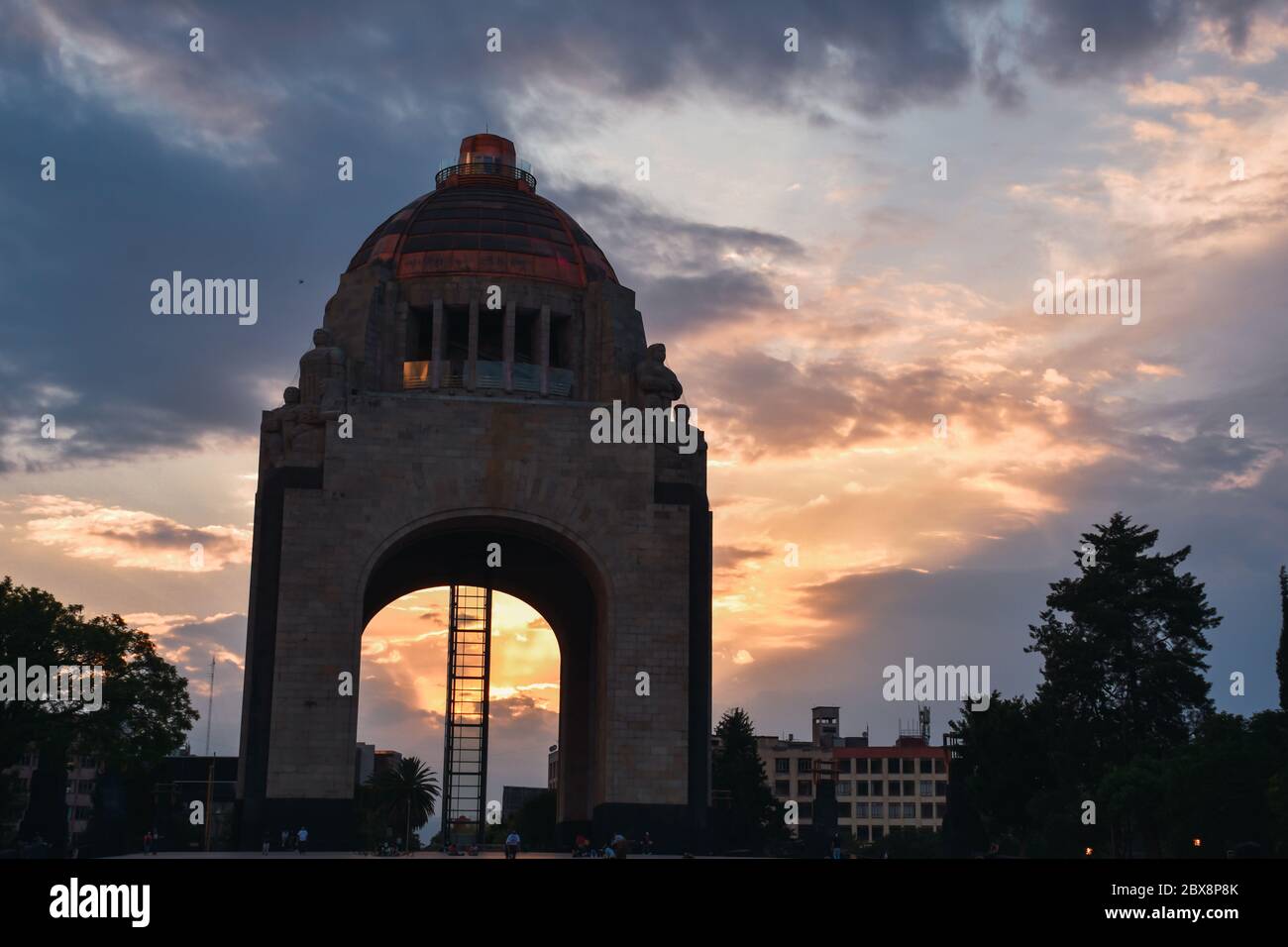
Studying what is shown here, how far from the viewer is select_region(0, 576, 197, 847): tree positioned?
46.9 metres

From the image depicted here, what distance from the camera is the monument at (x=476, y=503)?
42.9 meters

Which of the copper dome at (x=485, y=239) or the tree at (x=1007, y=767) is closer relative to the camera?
the copper dome at (x=485, y=239)

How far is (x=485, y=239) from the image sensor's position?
167 feet

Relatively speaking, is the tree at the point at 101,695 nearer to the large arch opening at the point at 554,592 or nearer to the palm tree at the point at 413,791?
the large arch opening at the point at 554,592

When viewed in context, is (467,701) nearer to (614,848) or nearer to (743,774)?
(614,848)

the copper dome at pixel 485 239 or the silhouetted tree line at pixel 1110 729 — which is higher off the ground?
the copper dome at pixel 485 239

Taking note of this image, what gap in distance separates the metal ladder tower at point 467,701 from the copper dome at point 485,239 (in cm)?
1176

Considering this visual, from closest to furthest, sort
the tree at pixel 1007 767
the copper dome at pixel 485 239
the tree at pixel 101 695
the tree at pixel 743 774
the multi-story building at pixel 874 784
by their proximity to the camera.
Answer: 1. the tree at pixel 101 695
2. the copper dome at pixel 485 239
3. the tree at pixel 1007 767
4. the tree at pixel 743 774
5. the multi-story building at pixel 874 784

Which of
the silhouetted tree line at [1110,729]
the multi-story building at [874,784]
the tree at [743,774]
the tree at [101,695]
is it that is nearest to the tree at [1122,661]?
the silhouetted tree line at [1110,729]

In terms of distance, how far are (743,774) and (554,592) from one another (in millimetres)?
31970
